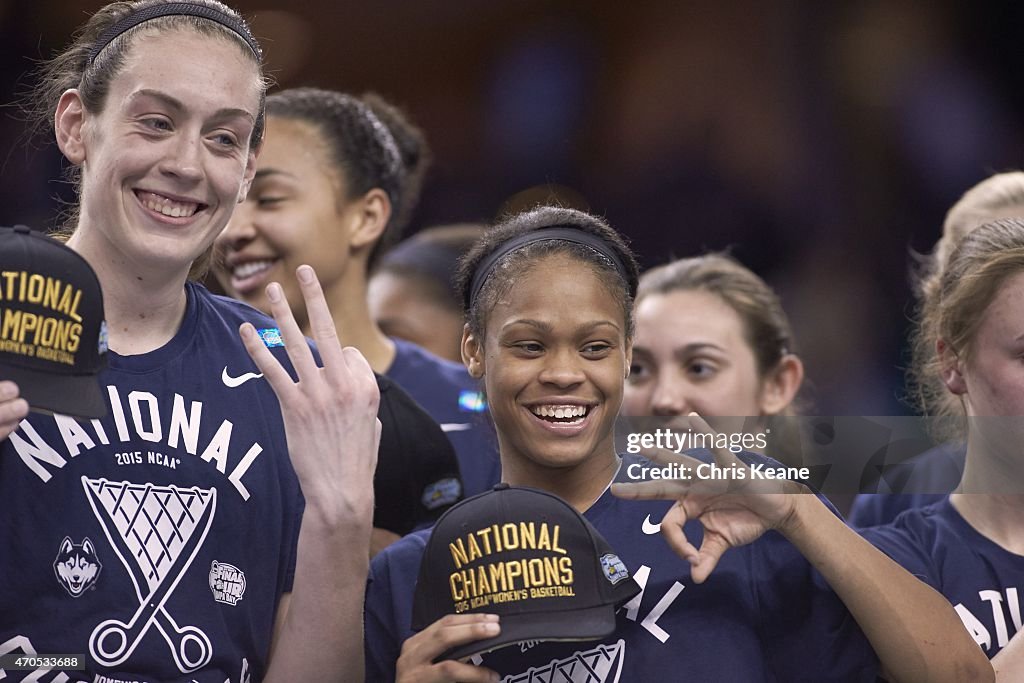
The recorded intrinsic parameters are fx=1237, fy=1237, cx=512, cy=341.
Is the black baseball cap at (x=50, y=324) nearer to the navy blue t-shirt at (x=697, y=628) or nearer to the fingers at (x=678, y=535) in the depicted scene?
the navy blue t-shirt at (x=697, y=628)

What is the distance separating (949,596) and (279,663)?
120 centimetres

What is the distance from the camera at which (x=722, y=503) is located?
1997 millimetres

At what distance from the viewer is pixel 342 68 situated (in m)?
6.21

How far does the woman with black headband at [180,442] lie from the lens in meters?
1.94

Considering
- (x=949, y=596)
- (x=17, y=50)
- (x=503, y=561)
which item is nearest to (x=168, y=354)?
(x=503, y=561)

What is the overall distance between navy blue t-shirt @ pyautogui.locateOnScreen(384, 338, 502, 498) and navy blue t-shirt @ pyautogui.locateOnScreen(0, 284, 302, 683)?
2.54ft

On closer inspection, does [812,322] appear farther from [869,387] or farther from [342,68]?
[342,68]

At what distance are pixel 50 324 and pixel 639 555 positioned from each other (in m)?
1.01

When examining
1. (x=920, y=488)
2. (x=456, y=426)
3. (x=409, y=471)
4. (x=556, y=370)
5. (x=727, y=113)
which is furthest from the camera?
(x=727, y=113)

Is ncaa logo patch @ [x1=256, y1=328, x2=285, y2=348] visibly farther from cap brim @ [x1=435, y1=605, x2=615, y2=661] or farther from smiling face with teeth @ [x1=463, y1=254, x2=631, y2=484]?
cap brim @ [x1=435, y1=605, x2=615, y2=661]

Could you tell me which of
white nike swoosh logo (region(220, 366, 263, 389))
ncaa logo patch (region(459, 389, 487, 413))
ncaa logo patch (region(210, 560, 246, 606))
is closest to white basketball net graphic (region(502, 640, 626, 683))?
ncaa logo patch (region(210, 560, 246, 606))

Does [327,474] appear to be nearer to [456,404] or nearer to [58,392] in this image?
[58,392]

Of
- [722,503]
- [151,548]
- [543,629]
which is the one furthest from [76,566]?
[722,503]

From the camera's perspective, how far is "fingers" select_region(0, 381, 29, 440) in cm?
172
